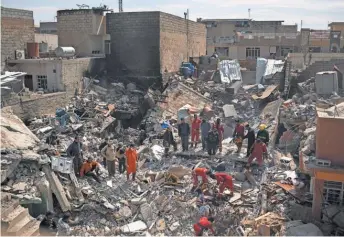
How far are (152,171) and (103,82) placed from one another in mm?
9058

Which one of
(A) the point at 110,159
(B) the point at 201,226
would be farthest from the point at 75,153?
(B) the point at 201,226

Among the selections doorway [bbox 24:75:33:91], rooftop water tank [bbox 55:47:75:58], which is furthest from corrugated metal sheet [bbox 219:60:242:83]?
doorway [bbox 24:75:33:91]

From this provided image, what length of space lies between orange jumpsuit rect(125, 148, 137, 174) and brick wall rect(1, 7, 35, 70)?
9.80 meters

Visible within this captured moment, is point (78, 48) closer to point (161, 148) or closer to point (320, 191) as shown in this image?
point (161, 148)

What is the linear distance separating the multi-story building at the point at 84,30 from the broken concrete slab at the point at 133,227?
14.9 m

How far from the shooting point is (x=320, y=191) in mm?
7938

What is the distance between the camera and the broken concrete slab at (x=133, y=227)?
7.83 metres

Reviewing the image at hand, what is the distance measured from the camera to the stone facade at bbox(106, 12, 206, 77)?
19.1m

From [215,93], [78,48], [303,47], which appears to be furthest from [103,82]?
[303,47]

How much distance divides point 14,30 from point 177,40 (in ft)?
28.8

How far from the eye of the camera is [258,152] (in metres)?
10.2

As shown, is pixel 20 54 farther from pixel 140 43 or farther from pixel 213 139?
pixel 213 139

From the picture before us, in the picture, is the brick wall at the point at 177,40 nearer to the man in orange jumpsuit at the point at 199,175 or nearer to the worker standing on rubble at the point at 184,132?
the worker standing on rubble at the point at 184,132

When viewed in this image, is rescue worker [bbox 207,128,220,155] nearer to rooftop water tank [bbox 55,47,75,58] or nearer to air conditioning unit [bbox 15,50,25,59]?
rooftop water tank [bbox 55,47,75,58]
